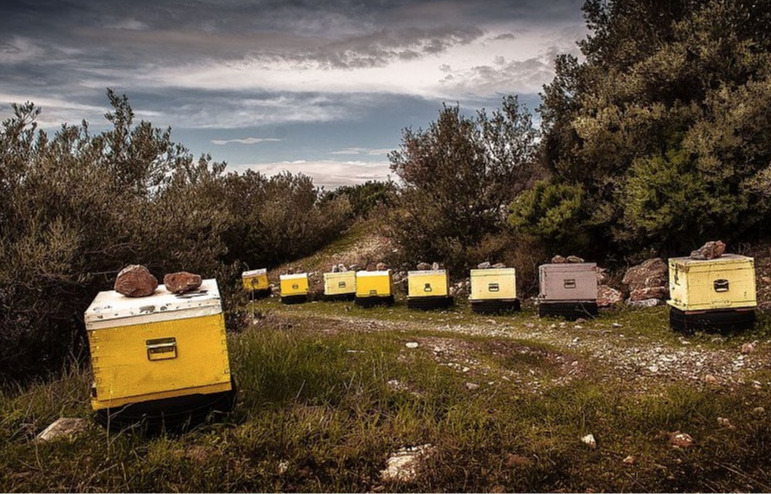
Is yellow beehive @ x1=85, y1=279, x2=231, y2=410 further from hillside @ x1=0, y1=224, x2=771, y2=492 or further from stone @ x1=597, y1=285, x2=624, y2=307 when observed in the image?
stone @ x1=597, y1=285, x2=624, y2=307

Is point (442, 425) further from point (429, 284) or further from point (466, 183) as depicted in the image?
point (466, 183)

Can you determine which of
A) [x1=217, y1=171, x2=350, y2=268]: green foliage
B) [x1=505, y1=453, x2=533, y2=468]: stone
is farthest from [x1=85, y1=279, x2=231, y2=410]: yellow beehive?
[x1=217, y1=171, x2=350, y2=268]: green foliage

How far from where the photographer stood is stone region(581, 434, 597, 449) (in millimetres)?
3998

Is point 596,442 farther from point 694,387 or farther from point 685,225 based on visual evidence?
point 685,225

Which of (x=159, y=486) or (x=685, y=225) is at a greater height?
(x=685, y=225)

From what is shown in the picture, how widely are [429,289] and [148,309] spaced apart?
8922 millimetres

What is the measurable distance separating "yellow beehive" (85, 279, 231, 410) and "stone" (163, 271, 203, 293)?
0.31m

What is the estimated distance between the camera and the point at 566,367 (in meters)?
6.32

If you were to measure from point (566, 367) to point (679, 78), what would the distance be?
985cm

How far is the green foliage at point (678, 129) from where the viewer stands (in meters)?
10.9

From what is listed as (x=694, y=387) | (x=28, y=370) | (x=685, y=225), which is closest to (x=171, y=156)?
(x=28, y=370)

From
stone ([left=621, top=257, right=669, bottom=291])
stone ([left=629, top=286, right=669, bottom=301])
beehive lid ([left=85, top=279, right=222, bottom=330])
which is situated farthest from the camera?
stone ([left=621, top=257, right=669, bottom=291])

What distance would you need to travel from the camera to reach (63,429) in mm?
3840

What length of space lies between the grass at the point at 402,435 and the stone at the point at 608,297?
16.5 ft
